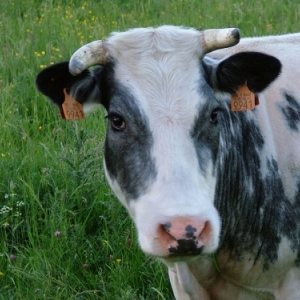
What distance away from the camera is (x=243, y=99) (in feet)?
14.6

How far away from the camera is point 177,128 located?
397 cm

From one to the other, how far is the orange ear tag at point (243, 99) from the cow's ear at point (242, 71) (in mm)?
22

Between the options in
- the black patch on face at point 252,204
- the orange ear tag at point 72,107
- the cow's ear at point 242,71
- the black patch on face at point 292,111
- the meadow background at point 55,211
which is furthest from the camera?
the meadow background at point 55,211

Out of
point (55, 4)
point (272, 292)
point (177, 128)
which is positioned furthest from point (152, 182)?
point (55, 4)

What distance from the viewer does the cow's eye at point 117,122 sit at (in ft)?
13.7

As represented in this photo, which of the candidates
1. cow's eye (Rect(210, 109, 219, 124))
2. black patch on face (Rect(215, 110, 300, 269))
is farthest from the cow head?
black patch on face (Rect(215, 110, 300, 269))

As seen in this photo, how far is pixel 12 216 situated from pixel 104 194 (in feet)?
1.98

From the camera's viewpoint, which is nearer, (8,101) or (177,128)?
(177,128)

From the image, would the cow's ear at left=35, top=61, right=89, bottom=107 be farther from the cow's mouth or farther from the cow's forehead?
the cow's mouth

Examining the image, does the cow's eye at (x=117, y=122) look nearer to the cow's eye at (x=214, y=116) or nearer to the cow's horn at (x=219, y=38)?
the cow's eye at (x=214, y=116)

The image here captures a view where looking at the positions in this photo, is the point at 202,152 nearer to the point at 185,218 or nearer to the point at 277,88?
the point at 185,218

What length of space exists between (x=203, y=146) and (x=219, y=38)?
0.55 meters

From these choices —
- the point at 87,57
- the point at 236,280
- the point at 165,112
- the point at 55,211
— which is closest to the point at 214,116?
the point at 165,112

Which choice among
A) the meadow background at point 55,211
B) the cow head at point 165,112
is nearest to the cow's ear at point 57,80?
the cow head at point 165,112
